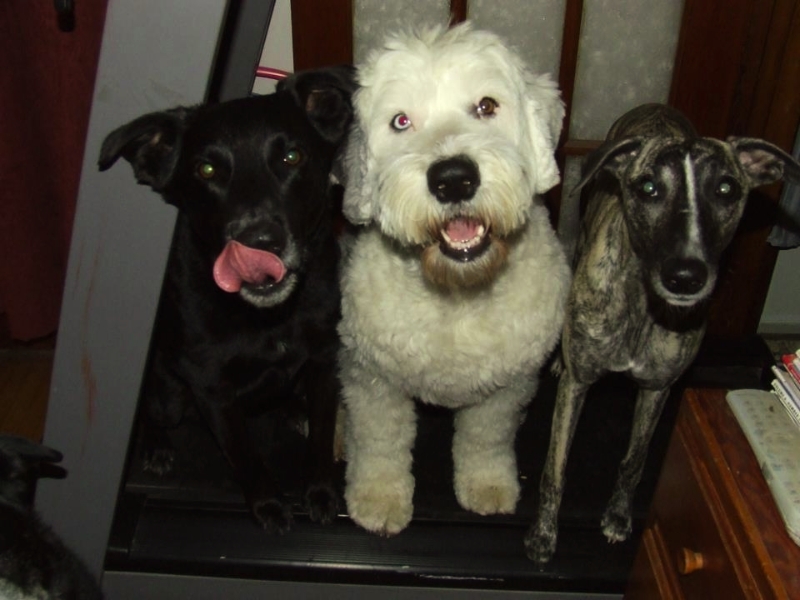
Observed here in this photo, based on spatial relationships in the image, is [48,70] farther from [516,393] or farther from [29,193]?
[516,393]

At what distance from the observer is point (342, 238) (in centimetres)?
180

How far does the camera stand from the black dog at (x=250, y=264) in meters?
1.33

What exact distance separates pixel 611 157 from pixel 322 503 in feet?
3.21

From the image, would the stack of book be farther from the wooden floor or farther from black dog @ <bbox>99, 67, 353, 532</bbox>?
the wooden floor

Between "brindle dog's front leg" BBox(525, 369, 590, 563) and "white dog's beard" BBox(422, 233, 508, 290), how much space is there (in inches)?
12.6

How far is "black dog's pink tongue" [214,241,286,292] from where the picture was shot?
1.29 meters

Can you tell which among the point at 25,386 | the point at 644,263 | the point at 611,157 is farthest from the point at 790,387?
the point at 25,386

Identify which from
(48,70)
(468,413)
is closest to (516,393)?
(468,413)

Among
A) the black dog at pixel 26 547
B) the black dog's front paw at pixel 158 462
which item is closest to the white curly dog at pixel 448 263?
the black dog's front paw at pixel 158 462

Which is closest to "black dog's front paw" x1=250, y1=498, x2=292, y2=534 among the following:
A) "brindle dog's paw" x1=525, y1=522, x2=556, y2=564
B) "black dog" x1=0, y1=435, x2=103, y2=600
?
"black dog" x1=0, y1=435, x2=103, y2=600

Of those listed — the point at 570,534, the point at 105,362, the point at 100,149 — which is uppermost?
the point at 100,149

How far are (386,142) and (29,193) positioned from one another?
1360mm

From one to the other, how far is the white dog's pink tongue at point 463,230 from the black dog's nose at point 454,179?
73mm

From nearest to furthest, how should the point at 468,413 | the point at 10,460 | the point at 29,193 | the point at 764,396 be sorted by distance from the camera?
the point at 764,396 → the point at 10,460 → the point at 468,413 → the point at 29,193
